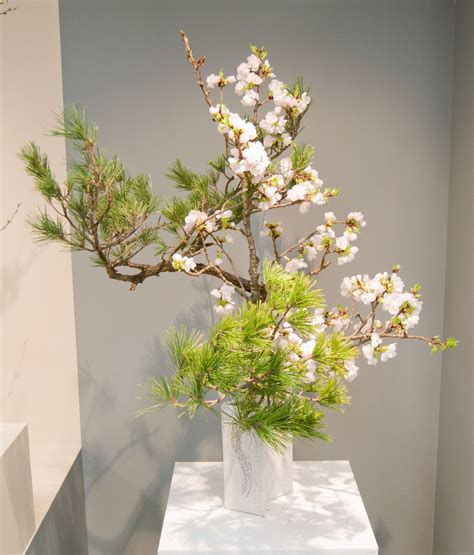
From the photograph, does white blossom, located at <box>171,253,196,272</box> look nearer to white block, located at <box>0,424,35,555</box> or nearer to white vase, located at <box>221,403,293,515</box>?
white vase, located at <box>221,403,293,515</box>

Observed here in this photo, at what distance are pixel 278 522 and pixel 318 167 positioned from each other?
0.96 meters

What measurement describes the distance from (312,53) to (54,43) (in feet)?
2.37

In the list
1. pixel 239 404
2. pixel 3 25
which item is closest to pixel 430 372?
pixel 239 404

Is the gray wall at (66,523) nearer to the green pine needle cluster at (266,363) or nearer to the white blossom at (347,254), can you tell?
the green pine needle cluster at (266,363)

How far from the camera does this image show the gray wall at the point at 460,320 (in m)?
1.70

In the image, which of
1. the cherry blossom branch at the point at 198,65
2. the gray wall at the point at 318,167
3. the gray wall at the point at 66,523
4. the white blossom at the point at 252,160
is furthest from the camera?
the gray wall at the point at 318,167

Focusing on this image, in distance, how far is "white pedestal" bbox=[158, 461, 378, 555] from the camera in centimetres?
136

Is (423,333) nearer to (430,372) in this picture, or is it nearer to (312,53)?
(430,372)

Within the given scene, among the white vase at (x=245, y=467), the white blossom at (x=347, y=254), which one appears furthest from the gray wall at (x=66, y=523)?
the white blossom at (x=347, y=254)

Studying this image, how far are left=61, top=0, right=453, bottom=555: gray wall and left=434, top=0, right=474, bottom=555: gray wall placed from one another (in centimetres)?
4

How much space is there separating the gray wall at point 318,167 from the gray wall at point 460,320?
0.14 feet

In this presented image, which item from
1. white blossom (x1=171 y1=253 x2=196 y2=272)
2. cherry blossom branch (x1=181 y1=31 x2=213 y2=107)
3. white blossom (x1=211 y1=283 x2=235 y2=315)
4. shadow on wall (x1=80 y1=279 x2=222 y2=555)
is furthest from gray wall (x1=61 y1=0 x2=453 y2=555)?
white blossom (x1=171 y1=253 x2=196 y2=272)

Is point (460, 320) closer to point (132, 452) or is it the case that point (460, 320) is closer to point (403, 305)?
point (403, 305)

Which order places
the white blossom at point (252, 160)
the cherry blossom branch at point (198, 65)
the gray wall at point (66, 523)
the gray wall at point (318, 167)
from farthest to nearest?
the gray wall at point (318, 167)
the gray wall at point (66, 523)
the cherry blossom branch at point (198, 65)
the white blossom at point (252, 160)
